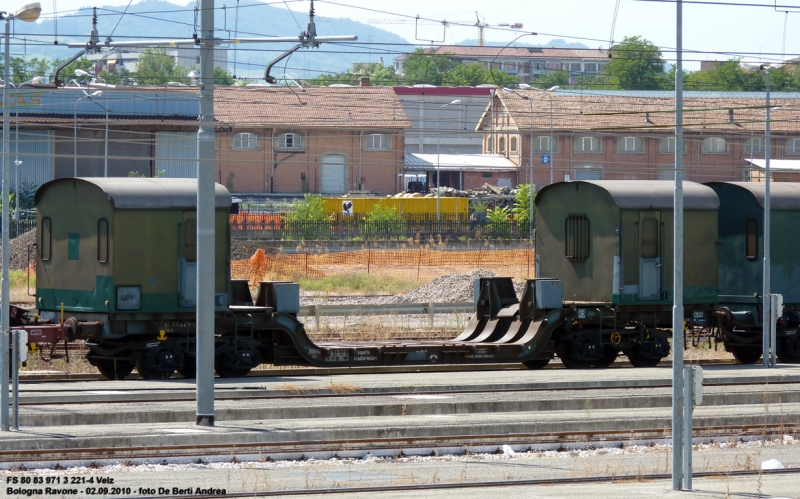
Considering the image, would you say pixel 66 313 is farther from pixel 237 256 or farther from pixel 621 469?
pixel 237 256

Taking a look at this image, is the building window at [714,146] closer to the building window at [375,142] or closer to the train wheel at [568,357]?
the building window at [375,142]

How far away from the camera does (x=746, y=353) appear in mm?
23562

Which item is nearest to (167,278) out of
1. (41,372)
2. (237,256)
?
(41,372)

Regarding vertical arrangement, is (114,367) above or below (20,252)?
below

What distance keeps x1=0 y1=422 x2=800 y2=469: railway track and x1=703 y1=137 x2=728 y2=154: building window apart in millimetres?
63009

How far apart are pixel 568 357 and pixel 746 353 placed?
4669 mm

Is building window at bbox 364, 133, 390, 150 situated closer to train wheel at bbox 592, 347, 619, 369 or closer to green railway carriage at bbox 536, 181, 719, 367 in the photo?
green railway carriage at bbox 536, 181, 719, 367

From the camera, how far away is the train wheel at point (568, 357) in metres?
21.6

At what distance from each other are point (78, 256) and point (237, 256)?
2655 cm

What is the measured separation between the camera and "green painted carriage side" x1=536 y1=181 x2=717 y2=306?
69.9 feet

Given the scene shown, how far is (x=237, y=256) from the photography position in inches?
1783

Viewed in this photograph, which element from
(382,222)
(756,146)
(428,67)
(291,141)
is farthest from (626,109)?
(428,67)

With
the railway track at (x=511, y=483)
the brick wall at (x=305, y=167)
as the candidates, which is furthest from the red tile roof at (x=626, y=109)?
the railway track at (x=511, y=483)

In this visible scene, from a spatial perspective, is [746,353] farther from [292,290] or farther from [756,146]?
[756,146]
